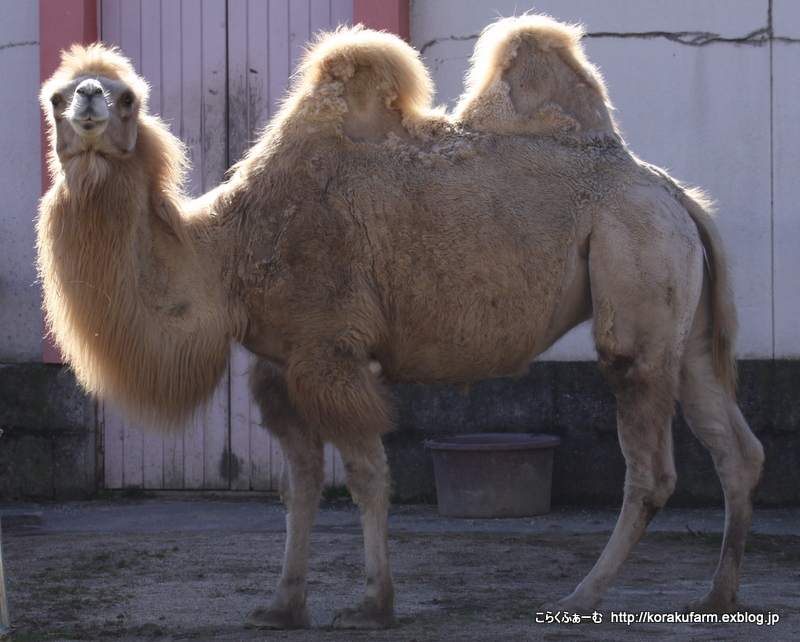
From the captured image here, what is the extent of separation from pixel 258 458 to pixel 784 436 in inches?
149

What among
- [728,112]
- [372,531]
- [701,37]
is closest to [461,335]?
[372,531]

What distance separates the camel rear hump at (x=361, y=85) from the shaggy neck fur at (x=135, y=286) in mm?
712

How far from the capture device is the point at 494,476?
6.46m

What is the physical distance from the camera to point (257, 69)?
24.7ft

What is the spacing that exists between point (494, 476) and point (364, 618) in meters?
2.74

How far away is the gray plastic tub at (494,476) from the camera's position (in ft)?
21.1

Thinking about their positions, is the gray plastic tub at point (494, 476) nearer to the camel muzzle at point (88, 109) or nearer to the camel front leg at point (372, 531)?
the camel front leg at point (372, 531)

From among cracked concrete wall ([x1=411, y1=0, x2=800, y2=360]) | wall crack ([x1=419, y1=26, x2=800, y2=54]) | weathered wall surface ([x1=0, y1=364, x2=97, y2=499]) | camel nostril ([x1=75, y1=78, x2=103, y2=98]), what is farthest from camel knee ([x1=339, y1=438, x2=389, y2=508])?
wall crack ([x1=419, y1=26, x2=800, y2=54])

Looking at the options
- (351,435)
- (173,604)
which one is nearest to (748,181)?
(351,435)

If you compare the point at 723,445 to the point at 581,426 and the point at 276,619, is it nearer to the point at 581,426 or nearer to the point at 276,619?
the point at 276,619

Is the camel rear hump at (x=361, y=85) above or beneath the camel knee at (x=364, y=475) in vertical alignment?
above

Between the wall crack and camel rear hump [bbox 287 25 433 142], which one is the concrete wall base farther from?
camel rear hump [bbox 287 25 433 142]

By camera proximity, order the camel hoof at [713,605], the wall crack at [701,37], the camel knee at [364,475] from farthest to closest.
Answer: the wall crack at [701,37], the camel hoof at [713,605], the camel knee at [364,475]

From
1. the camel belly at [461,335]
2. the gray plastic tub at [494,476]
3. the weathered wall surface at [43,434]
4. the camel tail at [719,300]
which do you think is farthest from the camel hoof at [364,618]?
the weathered wall surface at [43,434]
